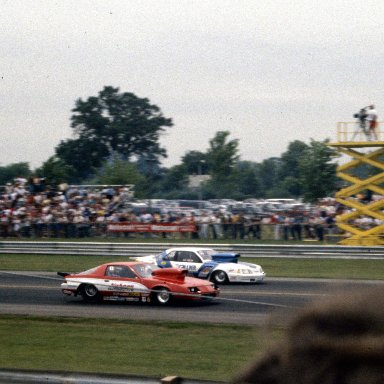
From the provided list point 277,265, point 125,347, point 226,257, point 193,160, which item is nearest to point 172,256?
point 226,257

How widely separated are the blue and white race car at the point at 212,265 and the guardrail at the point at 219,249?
5253 millimetres

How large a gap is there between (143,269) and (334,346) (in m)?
16.1

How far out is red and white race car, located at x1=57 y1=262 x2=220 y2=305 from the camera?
53.1 ft

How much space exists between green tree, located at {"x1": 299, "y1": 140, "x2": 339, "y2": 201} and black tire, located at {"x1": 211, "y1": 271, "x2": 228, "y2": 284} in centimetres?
2913

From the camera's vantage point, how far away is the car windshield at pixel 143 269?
659 inches

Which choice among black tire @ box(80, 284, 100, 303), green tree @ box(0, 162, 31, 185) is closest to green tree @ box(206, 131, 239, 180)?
black tire @ box(80, 284, 100, 303)

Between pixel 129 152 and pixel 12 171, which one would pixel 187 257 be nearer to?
pixel 129 152

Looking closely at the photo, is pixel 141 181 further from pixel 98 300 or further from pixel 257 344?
pixel 257 344

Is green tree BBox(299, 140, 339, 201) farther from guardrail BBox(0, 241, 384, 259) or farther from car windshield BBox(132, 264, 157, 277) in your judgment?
car windshield BBox(132, 264, 157, 277)

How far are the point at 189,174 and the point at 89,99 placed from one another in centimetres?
1856

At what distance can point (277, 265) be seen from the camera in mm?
25828

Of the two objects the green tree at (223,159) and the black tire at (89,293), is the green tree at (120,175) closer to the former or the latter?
the green tree at (223,159)

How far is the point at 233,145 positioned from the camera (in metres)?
59.4

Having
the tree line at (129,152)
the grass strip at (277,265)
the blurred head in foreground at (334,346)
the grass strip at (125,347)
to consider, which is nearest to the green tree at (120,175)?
the tree line at (129,152)
